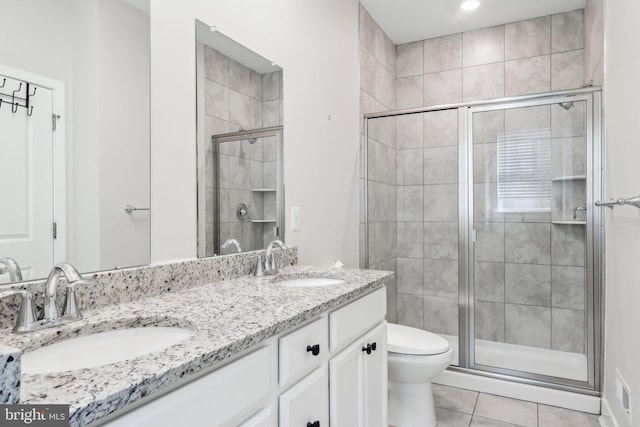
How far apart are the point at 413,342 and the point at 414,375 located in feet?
0.59

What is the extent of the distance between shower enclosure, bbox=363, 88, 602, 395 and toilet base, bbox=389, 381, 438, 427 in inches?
26.5

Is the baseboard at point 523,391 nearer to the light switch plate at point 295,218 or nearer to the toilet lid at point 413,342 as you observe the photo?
the toilet lid at point 413,342

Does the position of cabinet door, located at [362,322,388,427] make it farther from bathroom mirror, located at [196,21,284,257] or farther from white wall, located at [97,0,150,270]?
white wall, located at [97,0,150,270]

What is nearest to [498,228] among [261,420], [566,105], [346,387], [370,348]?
[566,105]

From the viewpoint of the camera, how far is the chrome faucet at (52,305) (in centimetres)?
87

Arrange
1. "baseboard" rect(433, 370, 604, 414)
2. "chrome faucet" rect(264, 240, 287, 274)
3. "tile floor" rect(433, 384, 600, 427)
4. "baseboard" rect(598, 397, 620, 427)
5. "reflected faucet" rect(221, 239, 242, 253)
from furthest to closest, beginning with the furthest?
"baseboard" rect(433, 370, 604, 414) → "tile floor" rect(433, 384, 600, 427) → "baseboard" rect(598, 397, 620, 427) → "chrome faucet" rect(264, 240, 287, 274) → "reflected faucet" rect(221, 239, 242, 253)

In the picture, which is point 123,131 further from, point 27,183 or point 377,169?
point 377,169

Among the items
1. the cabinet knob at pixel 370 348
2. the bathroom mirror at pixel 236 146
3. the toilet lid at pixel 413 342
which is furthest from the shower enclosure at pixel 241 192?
the toilet lid at pixel 413 342

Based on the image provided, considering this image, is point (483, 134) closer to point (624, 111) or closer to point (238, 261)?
point (624, 111)

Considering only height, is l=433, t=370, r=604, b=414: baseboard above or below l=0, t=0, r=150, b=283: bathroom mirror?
below

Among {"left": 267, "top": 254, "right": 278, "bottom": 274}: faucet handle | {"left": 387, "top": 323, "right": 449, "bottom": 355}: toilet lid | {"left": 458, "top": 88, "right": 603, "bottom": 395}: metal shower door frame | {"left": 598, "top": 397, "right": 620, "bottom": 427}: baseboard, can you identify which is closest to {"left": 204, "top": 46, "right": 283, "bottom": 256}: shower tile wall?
{"left": 267, "top": 254, "right": 278, "bottom": 274}: faucet handle

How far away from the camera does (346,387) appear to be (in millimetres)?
1372

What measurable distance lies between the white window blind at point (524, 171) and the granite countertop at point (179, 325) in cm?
142

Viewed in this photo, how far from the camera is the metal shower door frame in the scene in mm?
2316
